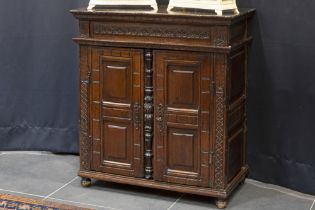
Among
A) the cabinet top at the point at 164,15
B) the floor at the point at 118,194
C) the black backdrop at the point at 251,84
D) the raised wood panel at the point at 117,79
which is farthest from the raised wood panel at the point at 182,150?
the cabinet top at the point at 164,15

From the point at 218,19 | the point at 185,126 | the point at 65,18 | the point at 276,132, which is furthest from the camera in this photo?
the point at 65,18

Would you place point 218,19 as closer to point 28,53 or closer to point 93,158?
point 93,158

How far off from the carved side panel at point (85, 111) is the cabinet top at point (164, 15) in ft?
0.73

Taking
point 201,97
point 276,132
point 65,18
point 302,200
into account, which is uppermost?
point 65,18

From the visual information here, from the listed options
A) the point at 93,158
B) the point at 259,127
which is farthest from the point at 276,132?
the point at 93,158

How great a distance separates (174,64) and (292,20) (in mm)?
713

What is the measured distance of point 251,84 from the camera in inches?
157

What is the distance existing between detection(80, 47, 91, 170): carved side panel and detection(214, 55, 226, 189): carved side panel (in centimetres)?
77

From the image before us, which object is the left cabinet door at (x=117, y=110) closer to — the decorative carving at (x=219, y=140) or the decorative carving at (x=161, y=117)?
the decorative carving at (x=161, y=117)

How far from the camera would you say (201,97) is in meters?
3.66

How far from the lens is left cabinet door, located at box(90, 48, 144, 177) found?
3799 mm

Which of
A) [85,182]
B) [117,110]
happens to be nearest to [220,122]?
[117,110]

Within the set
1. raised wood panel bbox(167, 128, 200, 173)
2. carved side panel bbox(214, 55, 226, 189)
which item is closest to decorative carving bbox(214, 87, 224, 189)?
carved side panel bbox(214, 55, 226, 189)

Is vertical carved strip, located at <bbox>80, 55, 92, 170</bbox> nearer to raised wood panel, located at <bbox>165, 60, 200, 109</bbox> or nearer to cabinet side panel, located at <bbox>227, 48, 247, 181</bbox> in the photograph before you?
raised wood panel, located at <bbox>165, 60, 200, 109</bbox>
